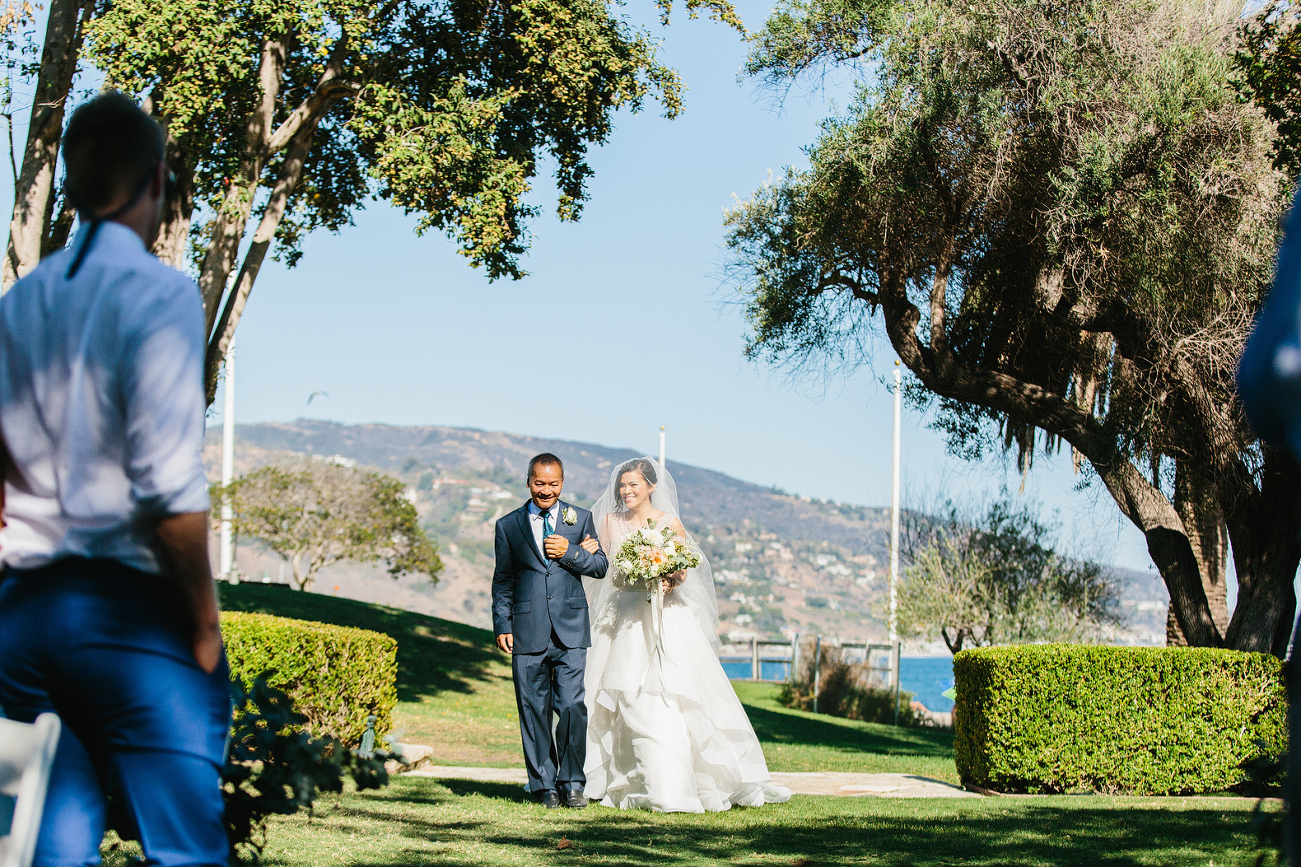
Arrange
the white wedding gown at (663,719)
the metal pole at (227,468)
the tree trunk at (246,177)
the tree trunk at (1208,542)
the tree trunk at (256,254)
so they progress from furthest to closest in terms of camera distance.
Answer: the metal pole at (227,468) → the tree trunk at (1208,542) → the tree trunk at (256,254) → the tree trunk at (246,177) → the white wedding gown at (663,719)

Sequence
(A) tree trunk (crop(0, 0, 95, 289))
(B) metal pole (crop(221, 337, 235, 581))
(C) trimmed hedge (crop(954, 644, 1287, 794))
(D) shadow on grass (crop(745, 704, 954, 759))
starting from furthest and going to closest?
(B) metal pole (crop(221, 337, 235, 581)), (D) shadow on grass (crop(745, 704, 954, 759)), (A) tree trunk (crop(0, 0, 95, 289)), (C) trimmed hedge (crop(954, 644, 1287, 794))

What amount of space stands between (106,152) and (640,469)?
22.9 feet

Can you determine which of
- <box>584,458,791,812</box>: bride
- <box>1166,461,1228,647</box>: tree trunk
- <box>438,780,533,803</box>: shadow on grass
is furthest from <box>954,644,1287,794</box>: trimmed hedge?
<box>438,780,533,803</box>: shadow on grass

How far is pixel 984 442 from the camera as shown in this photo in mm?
18562

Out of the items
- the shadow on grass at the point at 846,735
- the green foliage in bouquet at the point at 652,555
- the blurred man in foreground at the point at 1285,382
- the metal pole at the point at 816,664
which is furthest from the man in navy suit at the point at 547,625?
the metal pole at the point at 816,664

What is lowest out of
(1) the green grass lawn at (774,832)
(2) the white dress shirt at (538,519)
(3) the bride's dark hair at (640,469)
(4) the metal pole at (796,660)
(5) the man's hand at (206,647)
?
(4) the metal pole at (796,660)

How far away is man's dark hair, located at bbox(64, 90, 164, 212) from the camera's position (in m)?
2.30

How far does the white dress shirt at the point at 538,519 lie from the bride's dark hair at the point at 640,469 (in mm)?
805

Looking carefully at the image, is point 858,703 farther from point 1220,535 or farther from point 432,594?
point 432,594

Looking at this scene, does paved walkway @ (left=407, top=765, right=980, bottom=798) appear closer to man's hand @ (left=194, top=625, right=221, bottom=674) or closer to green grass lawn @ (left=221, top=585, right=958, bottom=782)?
green grass lawn @ (left=221, top=585, right=958, bottom=782)

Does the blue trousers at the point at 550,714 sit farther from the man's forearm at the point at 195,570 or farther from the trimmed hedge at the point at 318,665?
the man's forearm at the point at 195,570

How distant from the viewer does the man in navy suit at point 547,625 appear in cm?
818

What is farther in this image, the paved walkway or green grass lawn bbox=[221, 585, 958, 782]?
green grass lawn bbox=[221, 585, 958, 782]

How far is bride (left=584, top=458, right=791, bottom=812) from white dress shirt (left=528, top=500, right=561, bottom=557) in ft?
1.09
